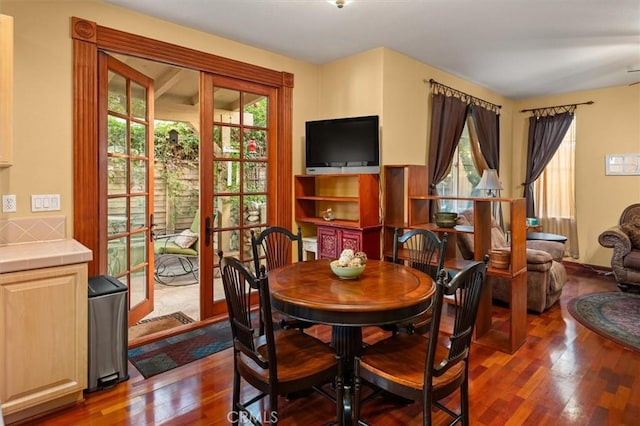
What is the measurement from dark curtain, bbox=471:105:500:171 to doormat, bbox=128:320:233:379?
13.7 feet

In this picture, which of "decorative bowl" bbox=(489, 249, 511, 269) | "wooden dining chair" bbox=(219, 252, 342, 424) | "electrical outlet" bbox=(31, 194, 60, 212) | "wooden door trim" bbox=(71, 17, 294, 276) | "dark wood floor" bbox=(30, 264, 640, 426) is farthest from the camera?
"decorative bowl" bbox=(489, 249, 511, 269)

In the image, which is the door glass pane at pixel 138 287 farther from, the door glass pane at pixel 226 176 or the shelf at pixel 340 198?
the shelf at pixel 340 198

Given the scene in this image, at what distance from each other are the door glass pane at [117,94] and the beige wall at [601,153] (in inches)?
236

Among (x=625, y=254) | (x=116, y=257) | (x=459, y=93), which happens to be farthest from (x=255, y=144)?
→ (x=625, y=254)

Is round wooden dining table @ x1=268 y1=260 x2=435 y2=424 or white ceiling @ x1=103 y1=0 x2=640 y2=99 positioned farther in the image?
white ceiling @ x1=103 y1=0 x2=640 y2=99

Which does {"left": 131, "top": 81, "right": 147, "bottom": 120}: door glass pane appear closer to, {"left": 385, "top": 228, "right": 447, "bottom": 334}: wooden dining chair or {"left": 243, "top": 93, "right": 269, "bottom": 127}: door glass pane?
{"left": 243, "top": 93, "right": 269, "bottom": 127}: door glass pane

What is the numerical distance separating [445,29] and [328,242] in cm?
227

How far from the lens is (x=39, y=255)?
2.13m

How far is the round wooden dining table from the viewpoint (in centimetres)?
181

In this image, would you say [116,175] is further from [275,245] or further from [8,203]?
[275,245]

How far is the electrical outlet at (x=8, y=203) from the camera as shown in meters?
2.47

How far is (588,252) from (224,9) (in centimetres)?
604

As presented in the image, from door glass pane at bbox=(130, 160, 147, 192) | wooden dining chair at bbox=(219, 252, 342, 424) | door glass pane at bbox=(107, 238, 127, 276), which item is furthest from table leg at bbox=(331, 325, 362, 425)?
door glass pane at bbox=(130, 160, 147, 192)

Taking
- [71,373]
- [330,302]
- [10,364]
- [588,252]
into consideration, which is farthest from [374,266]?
[588,252]
